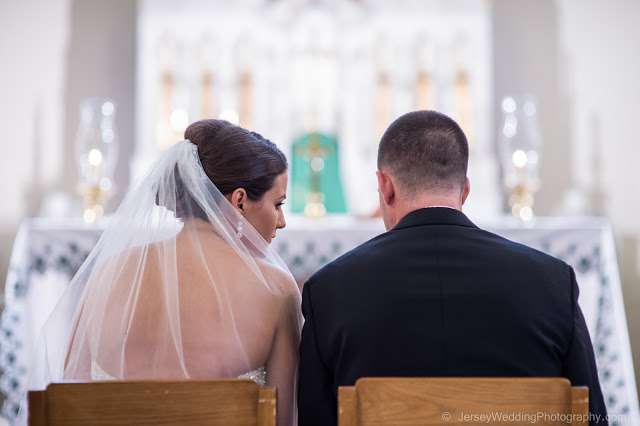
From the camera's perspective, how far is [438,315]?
7.52ft

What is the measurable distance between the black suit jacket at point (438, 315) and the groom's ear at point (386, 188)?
0.55 feet

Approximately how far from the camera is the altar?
15.5 ft

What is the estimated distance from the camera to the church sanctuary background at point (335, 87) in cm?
628

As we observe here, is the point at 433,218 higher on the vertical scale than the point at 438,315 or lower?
higher

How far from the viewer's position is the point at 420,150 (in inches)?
101

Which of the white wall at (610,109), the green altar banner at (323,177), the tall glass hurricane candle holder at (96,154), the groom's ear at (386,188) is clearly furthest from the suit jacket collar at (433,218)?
the white wall at (610,109)

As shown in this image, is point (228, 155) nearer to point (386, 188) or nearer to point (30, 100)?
point (386, 188)

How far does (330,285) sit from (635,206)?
474 centimetres

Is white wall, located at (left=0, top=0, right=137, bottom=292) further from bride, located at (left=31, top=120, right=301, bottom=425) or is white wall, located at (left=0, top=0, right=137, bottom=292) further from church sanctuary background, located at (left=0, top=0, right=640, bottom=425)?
bride, located at (left=31, top=120, right=301, bottom=425)

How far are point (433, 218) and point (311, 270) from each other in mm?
2547

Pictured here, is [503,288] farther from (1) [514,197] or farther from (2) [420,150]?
(1) [514,197]

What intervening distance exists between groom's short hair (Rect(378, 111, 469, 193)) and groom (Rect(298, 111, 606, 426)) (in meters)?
0.12

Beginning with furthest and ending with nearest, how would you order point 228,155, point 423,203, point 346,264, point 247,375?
point 228,155
point 247,375
point 423,203
point 346,264

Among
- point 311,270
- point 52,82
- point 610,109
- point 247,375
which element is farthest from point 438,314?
point 52,82
